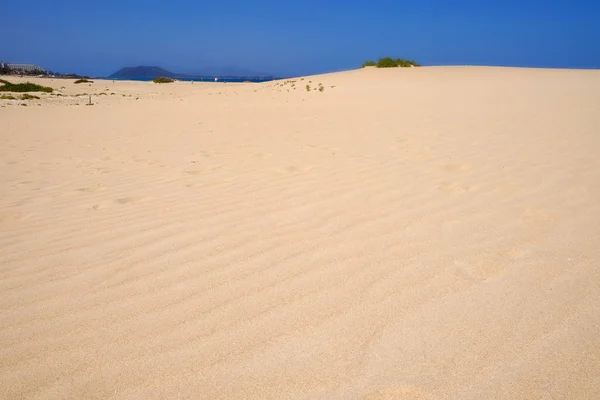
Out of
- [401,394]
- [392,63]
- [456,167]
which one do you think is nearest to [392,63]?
[392,63]

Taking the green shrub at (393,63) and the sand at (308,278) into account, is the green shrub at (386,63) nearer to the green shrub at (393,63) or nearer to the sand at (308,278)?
the green shrub at (393,63)

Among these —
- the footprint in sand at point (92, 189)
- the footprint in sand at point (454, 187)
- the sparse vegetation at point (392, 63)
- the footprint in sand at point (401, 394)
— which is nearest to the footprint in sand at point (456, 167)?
the footprint in sand at point (454, 187)

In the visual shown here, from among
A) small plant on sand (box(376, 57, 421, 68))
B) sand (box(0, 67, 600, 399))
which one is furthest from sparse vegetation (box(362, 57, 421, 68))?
sand (box(0, 67, 600, 399))

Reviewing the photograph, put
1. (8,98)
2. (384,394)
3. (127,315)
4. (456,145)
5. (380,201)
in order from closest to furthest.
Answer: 1. (384,394)
2. (127,315)
3. (380,201)
4. (456,145)
5. (8,98)

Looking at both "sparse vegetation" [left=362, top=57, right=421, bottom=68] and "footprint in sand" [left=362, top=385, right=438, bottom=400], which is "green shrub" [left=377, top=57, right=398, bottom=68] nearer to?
"sparse vegetation" [left=362, top=57, right=421, bottom=68]

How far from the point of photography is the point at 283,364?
135 cm

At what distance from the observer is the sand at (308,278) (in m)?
1.31

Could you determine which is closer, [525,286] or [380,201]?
[525,286]

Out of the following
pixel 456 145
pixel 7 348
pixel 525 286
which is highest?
pixel 456 145

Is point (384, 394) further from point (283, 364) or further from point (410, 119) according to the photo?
point (410, 119)

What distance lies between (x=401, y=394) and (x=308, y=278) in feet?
2.42

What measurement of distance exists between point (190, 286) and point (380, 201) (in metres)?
1.57

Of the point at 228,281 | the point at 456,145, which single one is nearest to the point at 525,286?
the point at 228,281

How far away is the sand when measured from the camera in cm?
131
